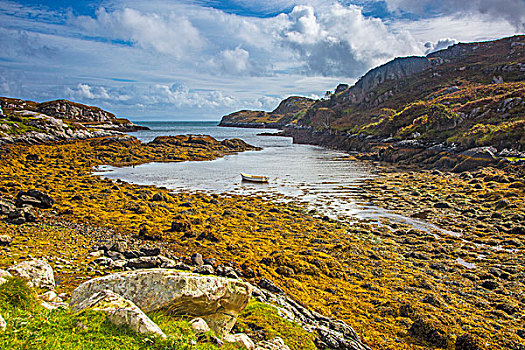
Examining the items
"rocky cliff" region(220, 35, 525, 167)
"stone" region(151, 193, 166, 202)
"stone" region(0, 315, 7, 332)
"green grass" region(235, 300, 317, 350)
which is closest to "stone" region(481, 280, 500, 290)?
"green grass" region(235, 300, 317, 350)

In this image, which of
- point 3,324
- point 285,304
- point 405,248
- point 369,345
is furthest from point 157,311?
point 405,248

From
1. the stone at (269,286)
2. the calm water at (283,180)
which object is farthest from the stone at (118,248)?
the calm water at (283,180)

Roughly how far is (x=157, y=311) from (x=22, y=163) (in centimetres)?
5847

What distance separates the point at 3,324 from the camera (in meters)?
5.61

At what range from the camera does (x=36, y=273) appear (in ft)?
31.9

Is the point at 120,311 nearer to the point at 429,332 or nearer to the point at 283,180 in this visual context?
the point at 429,332

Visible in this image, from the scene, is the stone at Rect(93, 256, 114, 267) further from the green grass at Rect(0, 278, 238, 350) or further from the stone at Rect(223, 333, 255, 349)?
the stone at Rect(223, 333, 255, 349)

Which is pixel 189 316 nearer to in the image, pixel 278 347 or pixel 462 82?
pixel 278 347

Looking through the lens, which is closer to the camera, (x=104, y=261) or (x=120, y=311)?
(x=120, y=311)

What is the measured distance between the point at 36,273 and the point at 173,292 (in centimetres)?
525

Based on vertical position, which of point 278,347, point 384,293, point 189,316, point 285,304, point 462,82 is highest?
point 462,82

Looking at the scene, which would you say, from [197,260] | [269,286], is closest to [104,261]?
[197,260]

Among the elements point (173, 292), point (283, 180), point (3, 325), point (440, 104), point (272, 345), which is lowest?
point (283, 180)

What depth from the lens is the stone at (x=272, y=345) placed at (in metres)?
8.31
